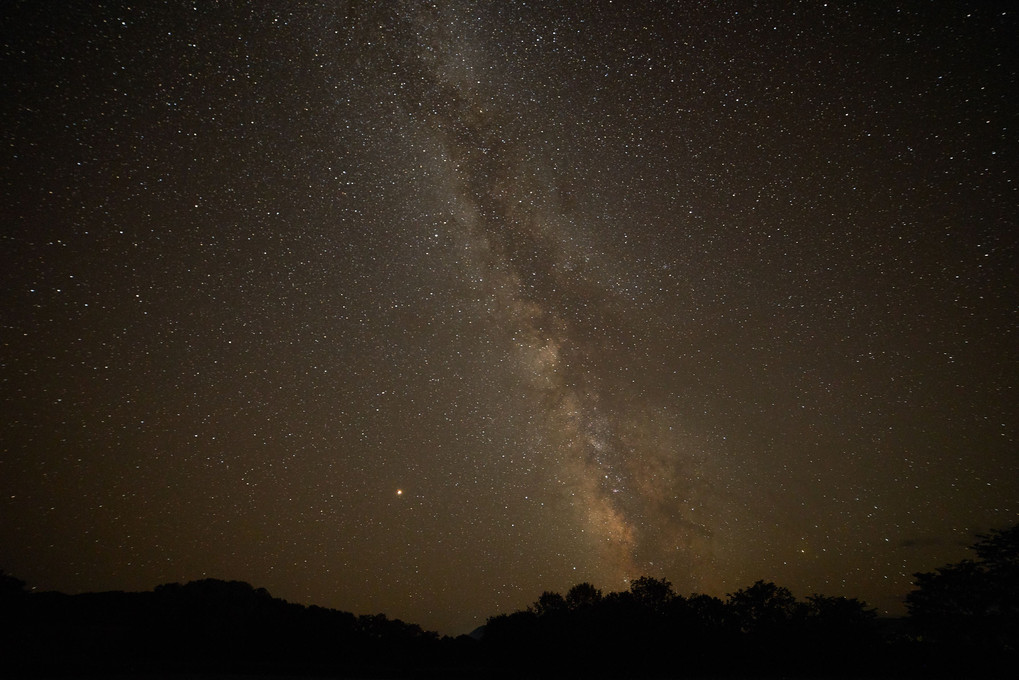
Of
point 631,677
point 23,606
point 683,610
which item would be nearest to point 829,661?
point 683,610

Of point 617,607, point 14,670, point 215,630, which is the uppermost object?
point 617,607

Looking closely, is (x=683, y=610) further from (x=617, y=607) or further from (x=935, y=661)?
(x=935, y=661)

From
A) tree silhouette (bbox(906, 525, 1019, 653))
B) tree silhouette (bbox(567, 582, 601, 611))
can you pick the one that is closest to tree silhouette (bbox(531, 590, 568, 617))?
tree silhouette (bbox(567, 582, 601, 611))

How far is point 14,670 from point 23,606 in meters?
15.7

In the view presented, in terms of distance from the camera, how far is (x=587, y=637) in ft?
81.9

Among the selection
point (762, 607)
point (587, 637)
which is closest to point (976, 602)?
point (762, 607)

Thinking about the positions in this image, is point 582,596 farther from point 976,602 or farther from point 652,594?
point 976,602

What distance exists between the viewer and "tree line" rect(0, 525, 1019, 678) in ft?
73.3

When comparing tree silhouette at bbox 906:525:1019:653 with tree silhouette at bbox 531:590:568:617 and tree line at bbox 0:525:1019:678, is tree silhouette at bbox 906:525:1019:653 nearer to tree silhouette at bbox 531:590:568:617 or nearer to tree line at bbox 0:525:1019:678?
tree line at bbox 0:525:1019:678

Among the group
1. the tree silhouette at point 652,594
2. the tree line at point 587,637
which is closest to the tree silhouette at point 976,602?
the tree line at point 587,637

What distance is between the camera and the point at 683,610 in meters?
28.2

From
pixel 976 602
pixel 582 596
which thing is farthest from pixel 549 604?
pixel 976 602

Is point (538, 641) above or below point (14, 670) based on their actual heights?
above

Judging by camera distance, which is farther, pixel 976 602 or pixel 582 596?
pixel 582 596
